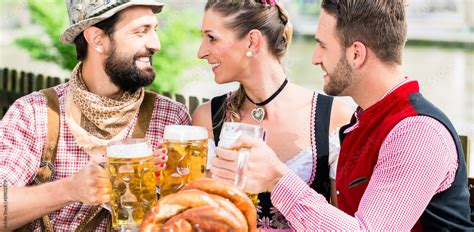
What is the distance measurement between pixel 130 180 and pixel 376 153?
673mm

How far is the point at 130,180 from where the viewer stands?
1570mm

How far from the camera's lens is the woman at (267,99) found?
98.0 inches

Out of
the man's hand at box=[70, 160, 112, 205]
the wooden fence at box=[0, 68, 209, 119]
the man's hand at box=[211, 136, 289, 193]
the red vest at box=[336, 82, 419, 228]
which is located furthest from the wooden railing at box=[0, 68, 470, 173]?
the man's hand at box=[211, 136, 289, 193]

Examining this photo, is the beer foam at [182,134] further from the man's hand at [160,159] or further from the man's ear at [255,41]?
the man's ear at [255,41]

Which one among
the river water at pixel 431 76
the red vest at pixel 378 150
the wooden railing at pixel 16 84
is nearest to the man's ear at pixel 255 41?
the red vest at pixel 378 150

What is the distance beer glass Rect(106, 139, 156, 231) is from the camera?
→ 1.56m

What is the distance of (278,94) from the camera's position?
2.65m

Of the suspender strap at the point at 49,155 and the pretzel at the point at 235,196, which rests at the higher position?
the pretzel at the point at 235,196

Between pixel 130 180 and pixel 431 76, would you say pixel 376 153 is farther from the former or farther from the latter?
pixel 431 76

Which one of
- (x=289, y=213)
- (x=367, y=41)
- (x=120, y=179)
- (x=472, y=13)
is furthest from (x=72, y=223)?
(x=472, y=13)

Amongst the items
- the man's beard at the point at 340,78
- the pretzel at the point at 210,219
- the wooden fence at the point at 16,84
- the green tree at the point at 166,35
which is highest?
the man's beard at the point at 340,78

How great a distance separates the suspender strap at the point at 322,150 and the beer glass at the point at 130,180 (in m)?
1.00

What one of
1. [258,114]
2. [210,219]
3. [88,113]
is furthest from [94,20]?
[210,219]

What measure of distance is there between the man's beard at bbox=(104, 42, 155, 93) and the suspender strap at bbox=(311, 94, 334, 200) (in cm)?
71
